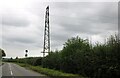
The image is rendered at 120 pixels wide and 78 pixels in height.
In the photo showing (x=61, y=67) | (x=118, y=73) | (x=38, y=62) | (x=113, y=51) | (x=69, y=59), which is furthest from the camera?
(x=38, y=62)

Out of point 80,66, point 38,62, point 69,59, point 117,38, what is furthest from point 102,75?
point 38,62

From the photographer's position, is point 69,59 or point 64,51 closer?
point 69,59

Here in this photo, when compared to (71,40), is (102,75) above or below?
below

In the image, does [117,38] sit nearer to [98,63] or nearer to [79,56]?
[98,63]

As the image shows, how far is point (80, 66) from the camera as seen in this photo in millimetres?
36250

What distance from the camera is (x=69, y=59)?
42406 millimetres

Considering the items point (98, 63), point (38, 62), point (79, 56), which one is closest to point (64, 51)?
point (79, 56)

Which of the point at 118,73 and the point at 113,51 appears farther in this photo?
the point at 113,51

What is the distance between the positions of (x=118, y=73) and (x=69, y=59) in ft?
55.8

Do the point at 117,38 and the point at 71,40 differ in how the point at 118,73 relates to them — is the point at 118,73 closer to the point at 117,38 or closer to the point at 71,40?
the point at 117,38

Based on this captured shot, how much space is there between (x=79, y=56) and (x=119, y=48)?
10673mm

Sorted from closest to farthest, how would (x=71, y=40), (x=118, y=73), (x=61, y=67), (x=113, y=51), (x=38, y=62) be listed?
(x=118, y=73), (x=113, y=51), (x=61, y=67), (x=71, y=40), (x=38, y=62)

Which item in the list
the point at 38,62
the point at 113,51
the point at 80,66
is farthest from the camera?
the point at 38,62

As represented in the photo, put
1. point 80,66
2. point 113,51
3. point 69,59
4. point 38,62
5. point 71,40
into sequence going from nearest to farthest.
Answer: point 113,51, point 80,66, point 69,59, point 71,40, point 38,62
